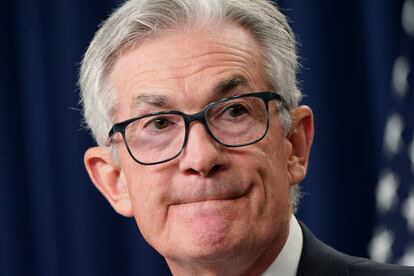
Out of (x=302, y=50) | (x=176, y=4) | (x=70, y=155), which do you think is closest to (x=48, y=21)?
(x=70, y=155)

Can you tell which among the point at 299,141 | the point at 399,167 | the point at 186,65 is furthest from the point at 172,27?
the point at 399,167

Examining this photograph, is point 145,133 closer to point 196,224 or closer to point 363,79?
point 196,224

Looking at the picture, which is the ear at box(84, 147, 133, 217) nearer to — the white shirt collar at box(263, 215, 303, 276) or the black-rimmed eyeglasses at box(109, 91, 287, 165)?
the black-rimmed eyeglasses at box(109, 91, 287, 165)

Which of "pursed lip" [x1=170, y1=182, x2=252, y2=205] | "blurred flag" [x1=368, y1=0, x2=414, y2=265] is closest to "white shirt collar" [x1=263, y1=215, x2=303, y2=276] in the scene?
"pursed lip" [x1=170, y1=182, x2=252, y2=205]

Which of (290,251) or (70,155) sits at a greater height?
(290,251)

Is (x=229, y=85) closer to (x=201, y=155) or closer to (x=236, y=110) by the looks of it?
(x=236, y=110)

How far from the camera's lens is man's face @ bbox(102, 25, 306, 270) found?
189 cm

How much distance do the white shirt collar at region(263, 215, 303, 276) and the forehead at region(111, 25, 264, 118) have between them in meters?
0.43

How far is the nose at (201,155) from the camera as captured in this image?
73.0 inches

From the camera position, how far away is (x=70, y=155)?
12.4 ft

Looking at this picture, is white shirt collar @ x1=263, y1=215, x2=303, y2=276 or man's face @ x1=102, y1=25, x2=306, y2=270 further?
white shirt collar @ x1=263, y1=215, x2=303, y2=276

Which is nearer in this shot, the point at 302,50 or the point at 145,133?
the point at 145,133

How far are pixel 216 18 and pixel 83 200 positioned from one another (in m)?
1.89

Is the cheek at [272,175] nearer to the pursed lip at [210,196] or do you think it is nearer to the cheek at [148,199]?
the pursed lip at [210,196]
